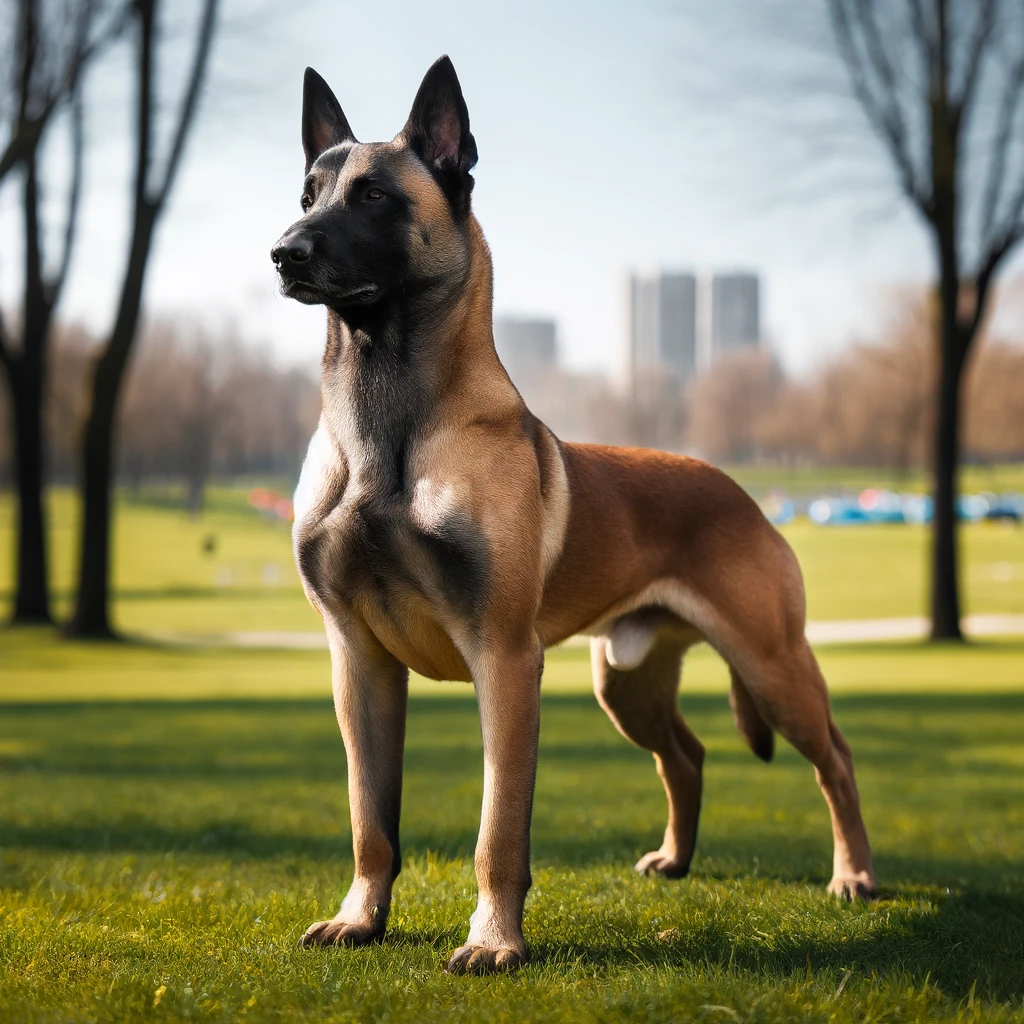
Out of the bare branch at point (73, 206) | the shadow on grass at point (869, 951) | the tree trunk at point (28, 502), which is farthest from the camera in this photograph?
the bare branch at point (73, 206)

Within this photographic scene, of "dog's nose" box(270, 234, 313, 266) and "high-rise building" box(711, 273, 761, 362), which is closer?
"dog's nose" box(270, 234, 313, 266)

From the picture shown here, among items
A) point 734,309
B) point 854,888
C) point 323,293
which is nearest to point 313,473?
point 323,293

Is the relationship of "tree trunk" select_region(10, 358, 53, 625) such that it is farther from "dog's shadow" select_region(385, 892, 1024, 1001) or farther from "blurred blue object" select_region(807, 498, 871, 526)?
"blurred blue object" select_region(807, 498, 871, 526)

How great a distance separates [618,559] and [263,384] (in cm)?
3670

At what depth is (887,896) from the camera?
16.9 ft

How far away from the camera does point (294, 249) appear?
3590mm

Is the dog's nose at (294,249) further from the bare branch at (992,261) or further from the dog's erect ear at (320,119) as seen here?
the bare branch at (992,261)

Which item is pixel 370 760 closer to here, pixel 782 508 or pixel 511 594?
pixel 511 594

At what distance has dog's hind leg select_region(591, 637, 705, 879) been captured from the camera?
5414 mm

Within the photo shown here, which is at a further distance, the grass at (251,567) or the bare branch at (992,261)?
the grass at (251,567)

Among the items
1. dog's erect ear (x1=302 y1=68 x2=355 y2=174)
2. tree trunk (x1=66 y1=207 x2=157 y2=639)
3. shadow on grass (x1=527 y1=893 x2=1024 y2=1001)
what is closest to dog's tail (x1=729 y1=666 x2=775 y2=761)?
shadow on grass (x1=527 y1=893 x2=1024 y2=1001)

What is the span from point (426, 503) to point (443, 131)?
3.77 ft

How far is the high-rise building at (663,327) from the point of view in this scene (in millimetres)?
51625

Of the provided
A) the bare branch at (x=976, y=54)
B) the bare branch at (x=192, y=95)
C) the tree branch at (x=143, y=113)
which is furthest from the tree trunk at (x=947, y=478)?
the tree branch at (x=143, y=113)
